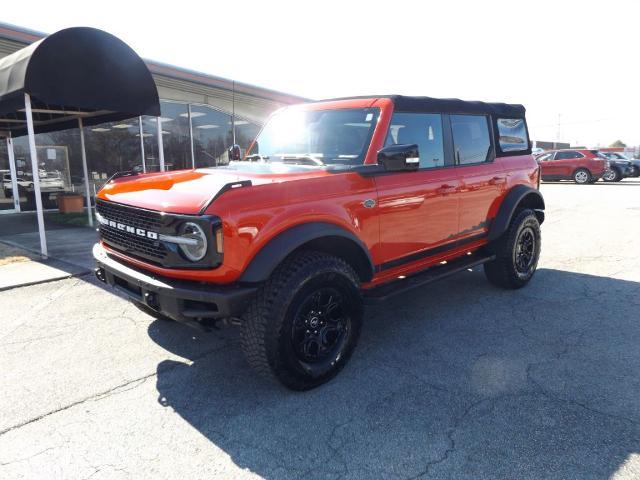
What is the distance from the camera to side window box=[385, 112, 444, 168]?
381 centimetres

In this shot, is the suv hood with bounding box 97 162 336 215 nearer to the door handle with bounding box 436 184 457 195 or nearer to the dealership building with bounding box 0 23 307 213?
the door handle with bounding box 436 184 457 195

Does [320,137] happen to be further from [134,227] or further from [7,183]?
[7,183]

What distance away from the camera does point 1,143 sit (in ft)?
38.7

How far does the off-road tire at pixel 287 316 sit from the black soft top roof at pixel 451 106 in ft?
5.27

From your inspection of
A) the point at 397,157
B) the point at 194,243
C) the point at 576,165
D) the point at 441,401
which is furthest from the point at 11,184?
the point at 576,165

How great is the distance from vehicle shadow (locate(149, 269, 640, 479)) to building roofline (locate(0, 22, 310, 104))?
7.48 m

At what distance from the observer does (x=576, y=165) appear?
20.9 m

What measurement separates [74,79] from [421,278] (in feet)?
20.7

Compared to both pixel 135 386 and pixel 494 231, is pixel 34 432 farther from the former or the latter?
pixel 494 231

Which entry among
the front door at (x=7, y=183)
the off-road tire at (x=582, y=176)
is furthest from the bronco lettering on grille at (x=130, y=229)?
the off-road tire at (x=582, y=176)

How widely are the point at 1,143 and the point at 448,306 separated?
487 inches

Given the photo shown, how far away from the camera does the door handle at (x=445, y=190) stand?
406 centimetres

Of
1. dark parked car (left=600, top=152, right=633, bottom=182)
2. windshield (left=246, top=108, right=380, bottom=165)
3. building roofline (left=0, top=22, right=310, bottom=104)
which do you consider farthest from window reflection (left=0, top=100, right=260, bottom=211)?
dark parked car (left=600, top=152, right=633, bottom=182)

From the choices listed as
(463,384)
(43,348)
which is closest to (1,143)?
(43,348)
